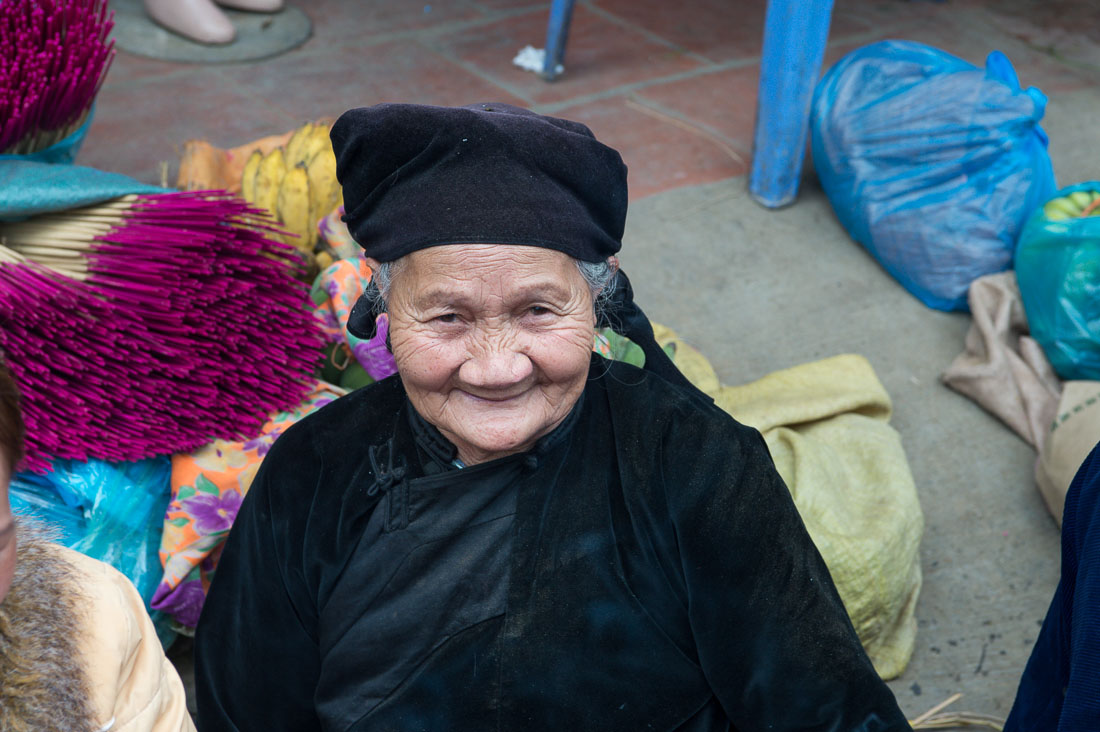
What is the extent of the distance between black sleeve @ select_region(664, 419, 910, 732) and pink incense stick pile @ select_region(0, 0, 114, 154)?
1.67m

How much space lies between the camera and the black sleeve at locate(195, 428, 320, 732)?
188 cm

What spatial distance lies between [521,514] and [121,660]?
0.64 meters

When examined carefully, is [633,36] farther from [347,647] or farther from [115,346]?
[347,647]

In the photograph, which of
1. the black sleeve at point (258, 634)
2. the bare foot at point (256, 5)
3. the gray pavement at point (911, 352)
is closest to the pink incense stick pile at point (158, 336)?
the black sleeve at point (258, 634)

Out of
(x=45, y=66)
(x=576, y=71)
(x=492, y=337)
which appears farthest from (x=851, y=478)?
(x=576, y=71)

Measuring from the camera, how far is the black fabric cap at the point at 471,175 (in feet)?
5.01

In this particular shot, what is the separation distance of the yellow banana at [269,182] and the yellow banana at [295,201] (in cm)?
3

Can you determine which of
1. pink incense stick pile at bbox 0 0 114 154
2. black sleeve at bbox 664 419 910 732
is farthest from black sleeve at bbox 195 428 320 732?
pink incense stick pile at bbox 0 0 114 154

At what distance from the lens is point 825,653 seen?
5.53 ft

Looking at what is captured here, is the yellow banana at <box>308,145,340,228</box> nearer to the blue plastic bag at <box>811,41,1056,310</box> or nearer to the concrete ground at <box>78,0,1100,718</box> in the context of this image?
the concrete ground at <box>78,0,1100,718</box>

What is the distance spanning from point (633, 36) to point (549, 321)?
14.6 feet

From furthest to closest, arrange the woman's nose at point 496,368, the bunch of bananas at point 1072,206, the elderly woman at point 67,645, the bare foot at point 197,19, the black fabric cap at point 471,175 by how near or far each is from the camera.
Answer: the bare foot at point 197,19
the bunch of bananas at point 1072,206
the woman's nose at point 496,368
the black fabric cap at point 471,175
the elderly woman at point 67,645

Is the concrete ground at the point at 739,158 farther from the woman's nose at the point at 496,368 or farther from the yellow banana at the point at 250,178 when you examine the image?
the woman's nose at the point at 496,368

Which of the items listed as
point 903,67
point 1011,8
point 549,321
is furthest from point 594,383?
point 1011,8
